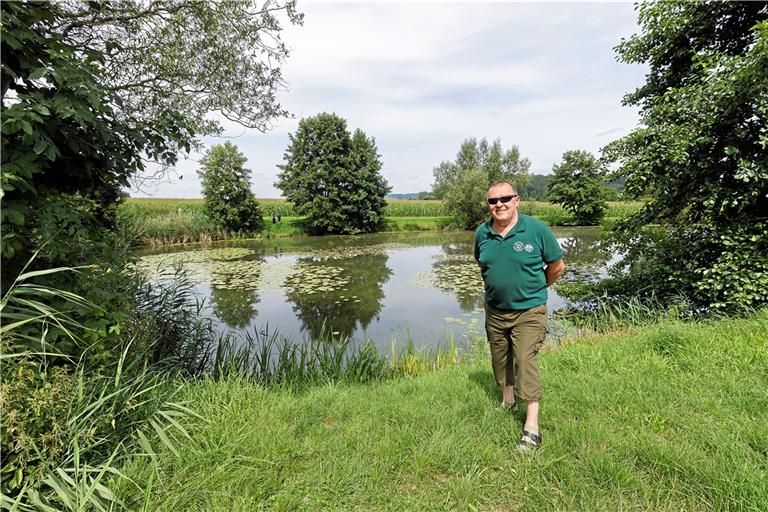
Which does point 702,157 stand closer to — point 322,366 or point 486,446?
point 486,446

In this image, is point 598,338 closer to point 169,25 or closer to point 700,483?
point 700,483

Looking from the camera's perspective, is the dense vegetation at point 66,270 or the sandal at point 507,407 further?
the sandal at point 507,407

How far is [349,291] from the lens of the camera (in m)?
10.9

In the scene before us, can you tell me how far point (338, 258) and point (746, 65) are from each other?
15228 millimetres

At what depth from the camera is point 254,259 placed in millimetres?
16953

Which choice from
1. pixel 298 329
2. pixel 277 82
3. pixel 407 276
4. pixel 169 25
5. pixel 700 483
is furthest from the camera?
pixel 407 276

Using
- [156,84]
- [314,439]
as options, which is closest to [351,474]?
[314,439]

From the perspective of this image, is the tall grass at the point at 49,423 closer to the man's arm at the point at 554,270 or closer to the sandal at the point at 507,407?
the sandal at the point at 507,407

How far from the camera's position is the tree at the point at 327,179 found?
1160 inches

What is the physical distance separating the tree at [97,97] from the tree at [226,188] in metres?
22.2

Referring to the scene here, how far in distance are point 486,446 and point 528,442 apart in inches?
12.0

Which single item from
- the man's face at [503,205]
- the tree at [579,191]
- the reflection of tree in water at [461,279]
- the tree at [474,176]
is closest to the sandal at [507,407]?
the man's face at [503,205]

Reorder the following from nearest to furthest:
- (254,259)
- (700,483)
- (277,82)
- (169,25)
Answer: (700,483) → (169,25) → (277,82) → (254,259)

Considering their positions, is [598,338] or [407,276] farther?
[407,276]
